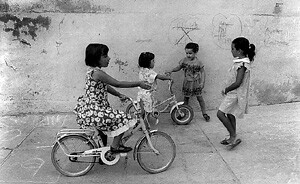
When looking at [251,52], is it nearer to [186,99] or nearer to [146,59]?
[146,59]

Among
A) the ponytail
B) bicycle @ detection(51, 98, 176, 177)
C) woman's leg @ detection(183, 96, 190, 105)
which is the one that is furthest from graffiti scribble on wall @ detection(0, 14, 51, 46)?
the ponytail

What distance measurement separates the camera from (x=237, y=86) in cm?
472

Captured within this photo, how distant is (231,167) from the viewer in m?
4.50

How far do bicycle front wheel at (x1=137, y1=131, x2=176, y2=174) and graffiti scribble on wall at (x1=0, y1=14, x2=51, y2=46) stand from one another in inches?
116

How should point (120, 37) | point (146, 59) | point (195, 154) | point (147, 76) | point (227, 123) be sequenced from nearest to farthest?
point (195, 154) < point (227, 123) < point (146, 59) < point (147, 76) < point (120, 37)

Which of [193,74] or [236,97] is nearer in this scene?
[236,97]

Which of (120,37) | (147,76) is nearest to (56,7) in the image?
(120,37)

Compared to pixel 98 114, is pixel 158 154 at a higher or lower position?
lower

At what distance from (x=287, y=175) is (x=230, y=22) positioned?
2.97 meters

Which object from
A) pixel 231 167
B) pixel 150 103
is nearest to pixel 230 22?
pixel 150 103

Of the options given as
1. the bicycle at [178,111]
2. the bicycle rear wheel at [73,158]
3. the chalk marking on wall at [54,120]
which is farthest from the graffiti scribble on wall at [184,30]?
the bicycle rear wheel at [73,158]

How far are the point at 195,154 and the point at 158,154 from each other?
727 millimetres

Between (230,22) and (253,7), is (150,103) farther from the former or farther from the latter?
(253,7)

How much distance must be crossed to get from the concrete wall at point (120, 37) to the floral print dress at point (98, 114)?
85.9 inches
